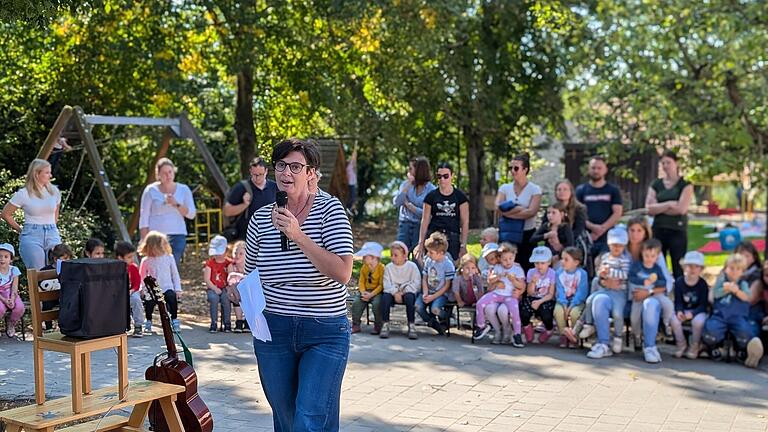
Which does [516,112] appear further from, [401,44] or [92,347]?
[92,347]

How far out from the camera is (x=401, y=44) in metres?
17.1

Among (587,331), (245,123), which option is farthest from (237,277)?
(245,123)

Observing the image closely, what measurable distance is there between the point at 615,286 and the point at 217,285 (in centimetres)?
396

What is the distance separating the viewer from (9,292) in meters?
9.48

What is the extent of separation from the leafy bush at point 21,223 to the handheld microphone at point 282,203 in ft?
24.7

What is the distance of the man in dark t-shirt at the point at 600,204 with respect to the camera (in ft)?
33.6

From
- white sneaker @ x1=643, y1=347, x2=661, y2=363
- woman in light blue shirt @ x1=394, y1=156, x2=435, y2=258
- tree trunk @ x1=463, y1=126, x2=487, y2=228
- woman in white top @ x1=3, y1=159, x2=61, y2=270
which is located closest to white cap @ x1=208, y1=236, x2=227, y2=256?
woman in white top @ x1=3, y1=159, x2=61, y2=270

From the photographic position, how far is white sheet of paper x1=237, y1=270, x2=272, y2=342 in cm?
429

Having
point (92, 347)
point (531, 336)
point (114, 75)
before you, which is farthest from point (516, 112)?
point (92, 347)

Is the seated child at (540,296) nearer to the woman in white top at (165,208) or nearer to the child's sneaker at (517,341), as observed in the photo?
the child's sneaker at (517,341)

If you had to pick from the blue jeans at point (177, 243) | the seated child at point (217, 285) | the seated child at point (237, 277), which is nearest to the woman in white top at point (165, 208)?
the blue jeans at point (177, 243)

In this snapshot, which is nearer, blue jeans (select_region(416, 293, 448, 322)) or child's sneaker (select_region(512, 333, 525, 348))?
child's sneaker (select_region(512, 333, 525, 348))

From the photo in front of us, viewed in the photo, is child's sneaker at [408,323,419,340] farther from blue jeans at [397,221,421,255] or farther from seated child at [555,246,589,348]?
blue jeans at [397,221,421,255]

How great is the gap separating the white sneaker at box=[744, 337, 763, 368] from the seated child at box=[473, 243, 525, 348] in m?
2.05
